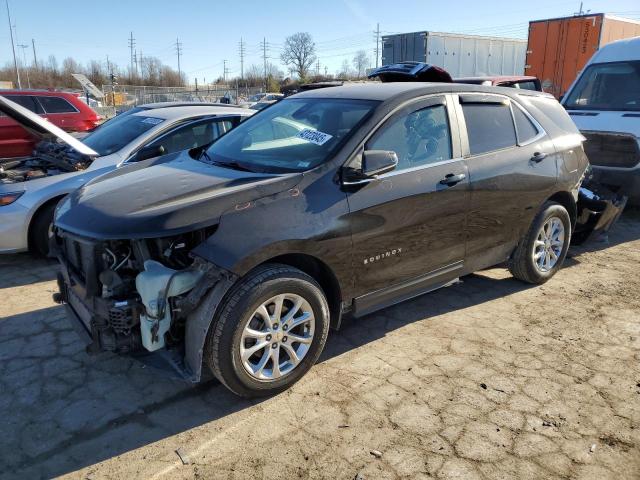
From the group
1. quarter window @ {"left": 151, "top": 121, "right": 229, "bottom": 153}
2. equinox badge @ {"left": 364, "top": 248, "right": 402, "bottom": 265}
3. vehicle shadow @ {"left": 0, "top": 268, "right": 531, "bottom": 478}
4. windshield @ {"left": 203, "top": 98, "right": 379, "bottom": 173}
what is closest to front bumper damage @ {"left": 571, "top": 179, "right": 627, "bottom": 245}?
vehicle shadow @ {"left": 0, "top": 268, "right": 531, "bottom": 478}

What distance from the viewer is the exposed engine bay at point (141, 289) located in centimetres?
285

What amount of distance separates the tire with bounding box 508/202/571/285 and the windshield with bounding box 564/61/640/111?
12.2 ft

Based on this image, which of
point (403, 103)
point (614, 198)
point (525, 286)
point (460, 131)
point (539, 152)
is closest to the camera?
point (403, 103)

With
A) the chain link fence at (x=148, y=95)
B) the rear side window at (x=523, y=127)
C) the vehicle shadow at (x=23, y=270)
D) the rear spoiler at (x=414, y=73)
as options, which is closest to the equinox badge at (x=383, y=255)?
the rear side window at (x=523, y=127)

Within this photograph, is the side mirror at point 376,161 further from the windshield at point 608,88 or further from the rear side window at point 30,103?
the rear side window at point 30,103

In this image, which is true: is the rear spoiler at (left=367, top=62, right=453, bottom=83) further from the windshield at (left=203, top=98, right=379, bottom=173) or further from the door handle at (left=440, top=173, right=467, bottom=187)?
the door handle at (left=440, top=173, right=467, bottom=187)

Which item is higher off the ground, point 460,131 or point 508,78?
point 508,78

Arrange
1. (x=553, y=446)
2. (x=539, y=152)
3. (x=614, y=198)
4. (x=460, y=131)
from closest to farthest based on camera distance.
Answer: (x=553, y=446) → (x=460, y=131) → (x=539, y=152) → (x=614, y=198)

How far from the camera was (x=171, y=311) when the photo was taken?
9.56ft

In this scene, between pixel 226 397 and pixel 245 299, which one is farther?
pixel 226 397

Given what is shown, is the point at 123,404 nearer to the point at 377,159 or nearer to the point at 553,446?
the point at 377,159

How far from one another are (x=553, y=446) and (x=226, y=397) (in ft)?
6.40

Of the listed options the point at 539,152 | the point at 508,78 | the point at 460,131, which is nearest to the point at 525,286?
the point at 539,152

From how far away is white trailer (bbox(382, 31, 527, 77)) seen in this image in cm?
1792
